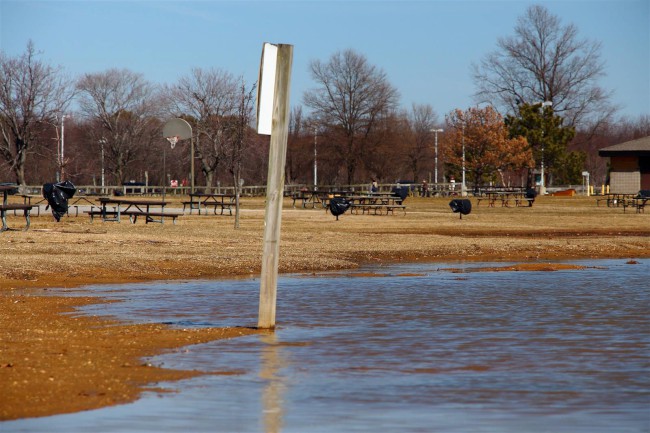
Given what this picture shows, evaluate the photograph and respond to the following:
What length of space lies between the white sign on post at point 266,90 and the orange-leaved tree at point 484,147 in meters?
65.5

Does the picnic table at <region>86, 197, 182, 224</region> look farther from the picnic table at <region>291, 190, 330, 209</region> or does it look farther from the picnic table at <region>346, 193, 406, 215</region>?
the picnic table at <region>291, 190, 330, 209</region>

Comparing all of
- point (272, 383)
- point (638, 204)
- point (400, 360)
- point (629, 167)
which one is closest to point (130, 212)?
point (400, 360)

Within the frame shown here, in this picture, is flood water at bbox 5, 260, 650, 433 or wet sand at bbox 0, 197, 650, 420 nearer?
flood water at bbox 5, 260, 650, 433

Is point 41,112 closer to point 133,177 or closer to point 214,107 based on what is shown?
point 214,107

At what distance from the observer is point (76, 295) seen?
14539 mm

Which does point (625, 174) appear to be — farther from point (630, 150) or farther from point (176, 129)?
point (176, 129)

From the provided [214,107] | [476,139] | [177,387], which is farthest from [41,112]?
[177,387]

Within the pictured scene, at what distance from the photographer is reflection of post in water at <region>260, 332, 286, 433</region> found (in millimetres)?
6973

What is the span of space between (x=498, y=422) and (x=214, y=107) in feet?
257

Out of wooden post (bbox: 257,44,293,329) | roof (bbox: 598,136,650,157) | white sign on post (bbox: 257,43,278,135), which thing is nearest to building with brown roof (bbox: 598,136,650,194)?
roof (bbox: 598,136,650,157)

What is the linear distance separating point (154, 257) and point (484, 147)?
196 ft

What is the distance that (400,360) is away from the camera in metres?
9.51

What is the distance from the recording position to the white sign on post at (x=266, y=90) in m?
10.4

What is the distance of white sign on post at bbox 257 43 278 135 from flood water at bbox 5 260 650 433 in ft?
6.97
